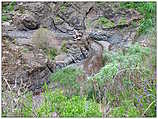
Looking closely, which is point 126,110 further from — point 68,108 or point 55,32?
point 55,32

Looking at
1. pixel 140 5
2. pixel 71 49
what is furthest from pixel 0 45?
pixel 140 5

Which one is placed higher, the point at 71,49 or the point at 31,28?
the point at 31,28

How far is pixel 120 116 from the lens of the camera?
2.42 meters

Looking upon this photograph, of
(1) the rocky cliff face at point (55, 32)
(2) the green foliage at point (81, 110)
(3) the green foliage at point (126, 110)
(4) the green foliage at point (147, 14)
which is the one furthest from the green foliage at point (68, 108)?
(4) the green foliage at point (147, 14)

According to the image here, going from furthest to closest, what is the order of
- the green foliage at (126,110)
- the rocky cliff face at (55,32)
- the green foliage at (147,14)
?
the rocky cliff face at (55,32)
the green foliage at (147,14)
the green foliage at (126,110)

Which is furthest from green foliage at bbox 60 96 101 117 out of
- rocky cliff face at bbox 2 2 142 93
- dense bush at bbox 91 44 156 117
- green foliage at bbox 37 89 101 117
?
rocky cliff face at bbox 2 2 142 93

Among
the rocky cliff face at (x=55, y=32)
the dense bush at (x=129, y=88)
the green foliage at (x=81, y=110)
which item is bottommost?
the green foliage at (x=81, y=110)

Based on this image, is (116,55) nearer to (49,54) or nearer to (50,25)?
(49,54)

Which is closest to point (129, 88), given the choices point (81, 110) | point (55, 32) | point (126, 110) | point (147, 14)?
point (126, 110)

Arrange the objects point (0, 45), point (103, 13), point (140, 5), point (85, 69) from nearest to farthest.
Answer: point (0, 45) < point (85, 69) < point (140, 5) < point (103, 13)

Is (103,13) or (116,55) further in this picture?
(103,13)

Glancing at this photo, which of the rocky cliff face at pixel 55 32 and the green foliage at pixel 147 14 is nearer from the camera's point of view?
the green foliage at pixel 147 14

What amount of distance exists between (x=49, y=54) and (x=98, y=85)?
1.90 meters

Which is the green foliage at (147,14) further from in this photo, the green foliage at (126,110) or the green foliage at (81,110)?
the green foliage at (81,110)
